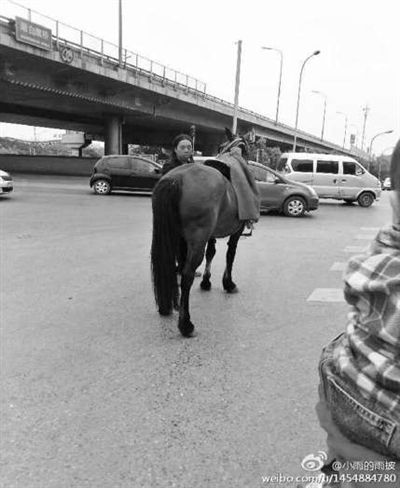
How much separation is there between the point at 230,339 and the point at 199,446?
5.44 ft

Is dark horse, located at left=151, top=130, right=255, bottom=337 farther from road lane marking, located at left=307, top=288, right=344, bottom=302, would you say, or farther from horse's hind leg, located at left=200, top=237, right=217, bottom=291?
road lane marking, located at left=307, top=288, right=344, bottom=302

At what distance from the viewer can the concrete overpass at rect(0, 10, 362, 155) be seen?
1003 inches

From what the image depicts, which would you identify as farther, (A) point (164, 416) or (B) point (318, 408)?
(A) point (164, 416)

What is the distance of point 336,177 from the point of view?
1911 centimetres

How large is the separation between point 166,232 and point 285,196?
1139 cm

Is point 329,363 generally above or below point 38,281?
above

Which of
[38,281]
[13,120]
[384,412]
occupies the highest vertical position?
[13,120]

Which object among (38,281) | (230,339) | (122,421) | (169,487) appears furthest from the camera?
(38,281)

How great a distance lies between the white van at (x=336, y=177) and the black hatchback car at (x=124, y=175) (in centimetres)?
A: 582

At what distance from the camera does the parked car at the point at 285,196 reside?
1507cm

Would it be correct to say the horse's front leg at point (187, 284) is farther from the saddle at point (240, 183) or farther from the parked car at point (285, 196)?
the parked car at point (285, 196)

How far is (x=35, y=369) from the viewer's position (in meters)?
3.54

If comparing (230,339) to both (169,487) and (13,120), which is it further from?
(13,120)

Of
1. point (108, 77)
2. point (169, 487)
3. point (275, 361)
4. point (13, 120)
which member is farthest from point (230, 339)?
point (13, 120)
